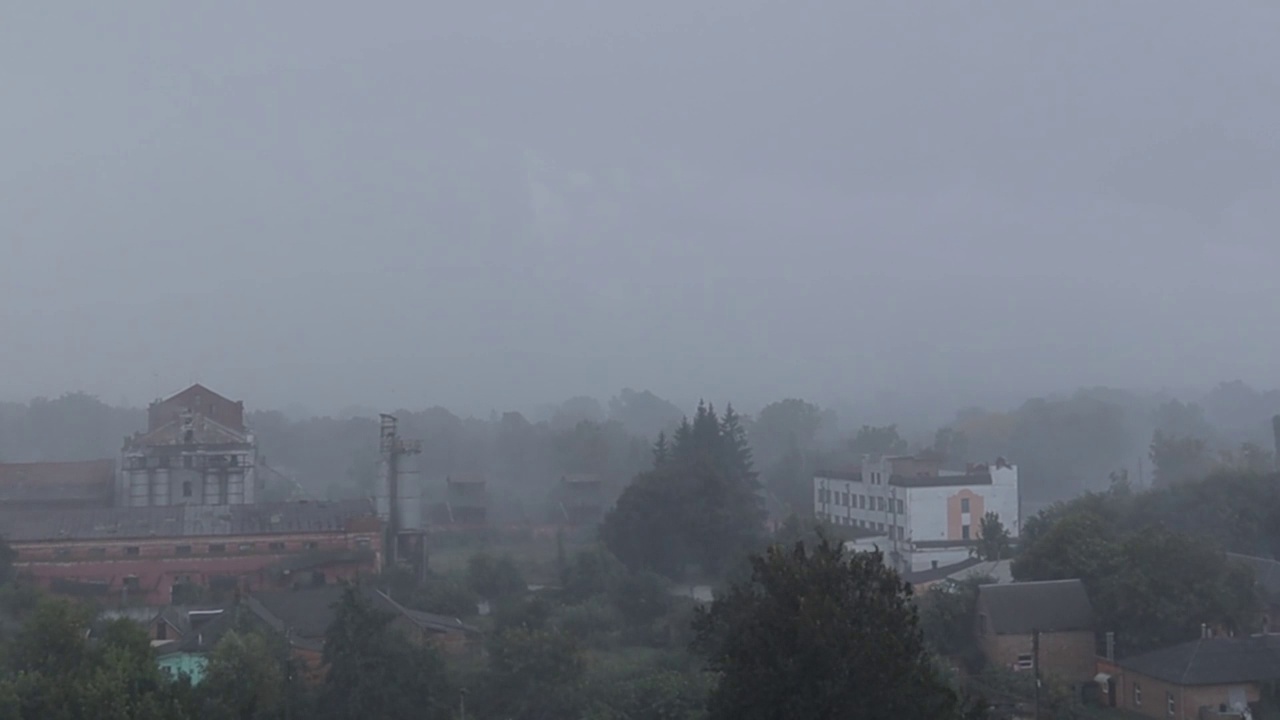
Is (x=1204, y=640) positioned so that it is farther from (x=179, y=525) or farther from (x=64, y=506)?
(x=64, y=506)

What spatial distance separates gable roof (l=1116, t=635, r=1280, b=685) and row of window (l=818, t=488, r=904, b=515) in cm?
1715

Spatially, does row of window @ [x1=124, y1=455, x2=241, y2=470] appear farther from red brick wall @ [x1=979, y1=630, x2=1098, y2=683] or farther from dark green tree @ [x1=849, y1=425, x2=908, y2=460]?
dark green tree @ [x1=849, y1=425, x2=908, y2=460]

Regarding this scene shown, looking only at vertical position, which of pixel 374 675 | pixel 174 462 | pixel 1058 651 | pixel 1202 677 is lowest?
pixel 1058 651

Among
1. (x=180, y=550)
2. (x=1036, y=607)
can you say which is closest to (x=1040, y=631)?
(x=1036, y=607)

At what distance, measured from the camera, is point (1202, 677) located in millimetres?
18156

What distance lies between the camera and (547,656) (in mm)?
17922

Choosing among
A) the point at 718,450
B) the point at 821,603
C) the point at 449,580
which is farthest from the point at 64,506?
the point at 821,603

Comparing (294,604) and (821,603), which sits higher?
(821,603)

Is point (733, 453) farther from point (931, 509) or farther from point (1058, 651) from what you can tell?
point (1058, 651)

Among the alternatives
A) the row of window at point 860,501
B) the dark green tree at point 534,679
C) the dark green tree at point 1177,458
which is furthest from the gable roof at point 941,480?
the dark green tree at point 534,679

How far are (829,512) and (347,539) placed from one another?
60.1 feet

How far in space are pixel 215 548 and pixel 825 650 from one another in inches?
895

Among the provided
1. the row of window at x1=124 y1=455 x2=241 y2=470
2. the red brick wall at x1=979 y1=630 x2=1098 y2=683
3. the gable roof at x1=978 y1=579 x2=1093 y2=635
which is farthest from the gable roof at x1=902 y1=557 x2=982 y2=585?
the row of window at x1=124 y1=455 x2=241 y2=470

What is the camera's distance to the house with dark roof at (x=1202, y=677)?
18141 mm
